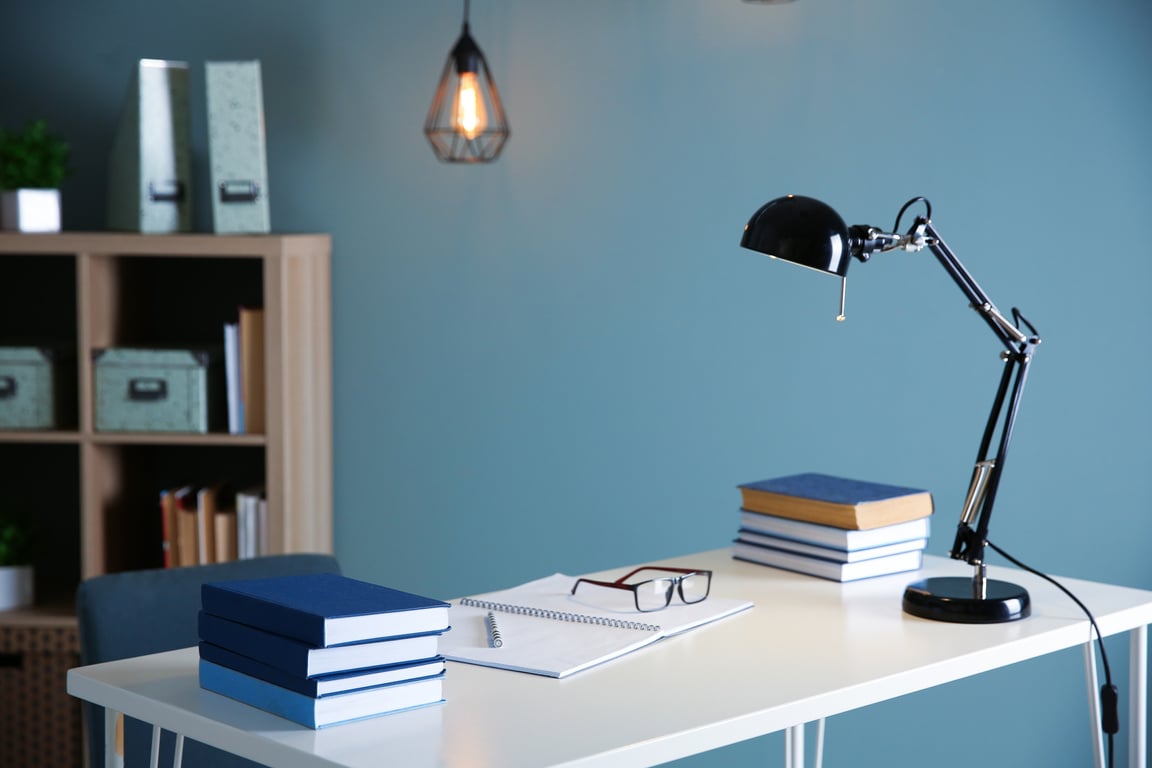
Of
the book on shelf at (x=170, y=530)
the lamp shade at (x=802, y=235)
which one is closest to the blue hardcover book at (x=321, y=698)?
the lamp shade at (x=802, y=235)

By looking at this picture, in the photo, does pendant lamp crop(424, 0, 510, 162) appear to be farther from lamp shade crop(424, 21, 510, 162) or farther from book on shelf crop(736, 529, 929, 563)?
book on shelf crop(736, 529, 929, 563)

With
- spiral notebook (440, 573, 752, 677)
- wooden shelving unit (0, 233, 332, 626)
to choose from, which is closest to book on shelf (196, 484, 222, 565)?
wooden shelving unit (0, 233, 332, 626)

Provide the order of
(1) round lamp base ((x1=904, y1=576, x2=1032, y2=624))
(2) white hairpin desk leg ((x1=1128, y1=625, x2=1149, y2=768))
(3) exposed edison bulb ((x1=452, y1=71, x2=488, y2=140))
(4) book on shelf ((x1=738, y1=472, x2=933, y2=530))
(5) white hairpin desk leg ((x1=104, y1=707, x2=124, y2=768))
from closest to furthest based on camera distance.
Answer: (5) white hairpin desk leg ((x1=104, y1=707, x2=124, y2=768)) → (1) round lamp base ((x1=904, y1=576, x2=1032, y2=624)) → (2) white hairpin desk leg ((x1=1128, y1=625, x2=1149, y2=768)) → (4) book on shelf ((x1=738, y1=472, x2=933, y2=530)) → (3) exposed edison bulb ((x1=452, y1=71, x2=488, y2=140))

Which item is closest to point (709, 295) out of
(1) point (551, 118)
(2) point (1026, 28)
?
(1) point (551, 118)

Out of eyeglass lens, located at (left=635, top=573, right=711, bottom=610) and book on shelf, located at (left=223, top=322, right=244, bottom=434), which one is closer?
eyeglass lens, located at (left=635, top=573, right=711, bottom=610)

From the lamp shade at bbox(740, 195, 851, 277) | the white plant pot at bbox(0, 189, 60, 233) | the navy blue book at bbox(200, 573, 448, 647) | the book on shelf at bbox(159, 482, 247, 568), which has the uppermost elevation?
the white plant pot at bbox(0, 189, 60, 233)

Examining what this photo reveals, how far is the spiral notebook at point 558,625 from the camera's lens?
1.56 metres

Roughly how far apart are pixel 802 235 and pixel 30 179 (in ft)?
6.63

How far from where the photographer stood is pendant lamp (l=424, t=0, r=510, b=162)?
2.91 meters

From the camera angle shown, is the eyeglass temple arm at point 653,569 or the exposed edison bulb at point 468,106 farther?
the exposed edison bulb at point 468,106

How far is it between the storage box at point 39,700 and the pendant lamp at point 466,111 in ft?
4.53

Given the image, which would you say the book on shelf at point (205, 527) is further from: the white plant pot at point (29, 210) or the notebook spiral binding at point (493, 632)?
the notebook spiral binding at point (493, 632)

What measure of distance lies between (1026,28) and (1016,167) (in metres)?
0.31

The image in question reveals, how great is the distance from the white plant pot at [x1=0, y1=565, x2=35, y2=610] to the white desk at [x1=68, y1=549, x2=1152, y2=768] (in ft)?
5.46
